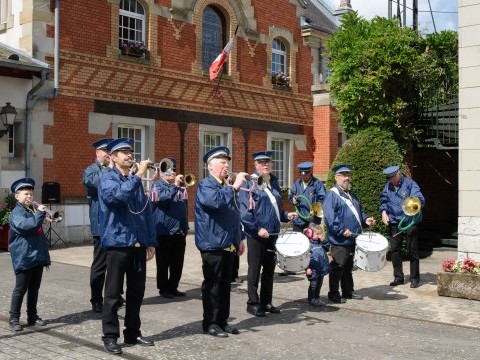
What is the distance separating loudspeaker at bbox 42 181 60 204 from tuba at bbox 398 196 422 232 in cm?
871

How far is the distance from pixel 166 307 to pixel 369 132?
6.32m

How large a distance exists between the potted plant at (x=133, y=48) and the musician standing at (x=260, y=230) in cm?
1009

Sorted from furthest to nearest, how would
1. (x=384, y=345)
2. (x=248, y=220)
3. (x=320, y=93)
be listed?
(x=320, y=93), (x=248, y=220), (x=384, y=345)

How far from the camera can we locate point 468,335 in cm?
695

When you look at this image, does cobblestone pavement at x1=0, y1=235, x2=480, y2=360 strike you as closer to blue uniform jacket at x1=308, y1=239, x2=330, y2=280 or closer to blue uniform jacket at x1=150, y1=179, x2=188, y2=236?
blue uniform jacket at x1=308, y1=239, x2=330, y2=280

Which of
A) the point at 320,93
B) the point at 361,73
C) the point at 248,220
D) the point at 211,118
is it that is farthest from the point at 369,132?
the point at 320,93

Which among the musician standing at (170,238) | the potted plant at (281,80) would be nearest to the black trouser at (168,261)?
the musician standing at (170,238)

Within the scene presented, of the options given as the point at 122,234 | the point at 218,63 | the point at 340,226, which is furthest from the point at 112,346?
the point at 218,63

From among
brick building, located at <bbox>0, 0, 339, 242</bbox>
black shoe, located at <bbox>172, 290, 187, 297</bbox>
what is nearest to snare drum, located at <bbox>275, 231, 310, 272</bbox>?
black shoe, located at <bbox>172, 290, 187, 297</bbox>

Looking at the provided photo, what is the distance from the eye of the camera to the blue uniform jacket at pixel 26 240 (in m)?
6.87

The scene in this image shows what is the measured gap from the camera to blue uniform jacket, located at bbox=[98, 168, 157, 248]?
5.87 m

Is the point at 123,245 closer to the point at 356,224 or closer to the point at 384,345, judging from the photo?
the point at 384,345

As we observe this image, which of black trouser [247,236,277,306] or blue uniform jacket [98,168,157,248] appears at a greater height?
blue uniform jacket [98,168,157,248]

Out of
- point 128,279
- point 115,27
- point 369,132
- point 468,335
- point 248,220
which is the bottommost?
point 468,335
